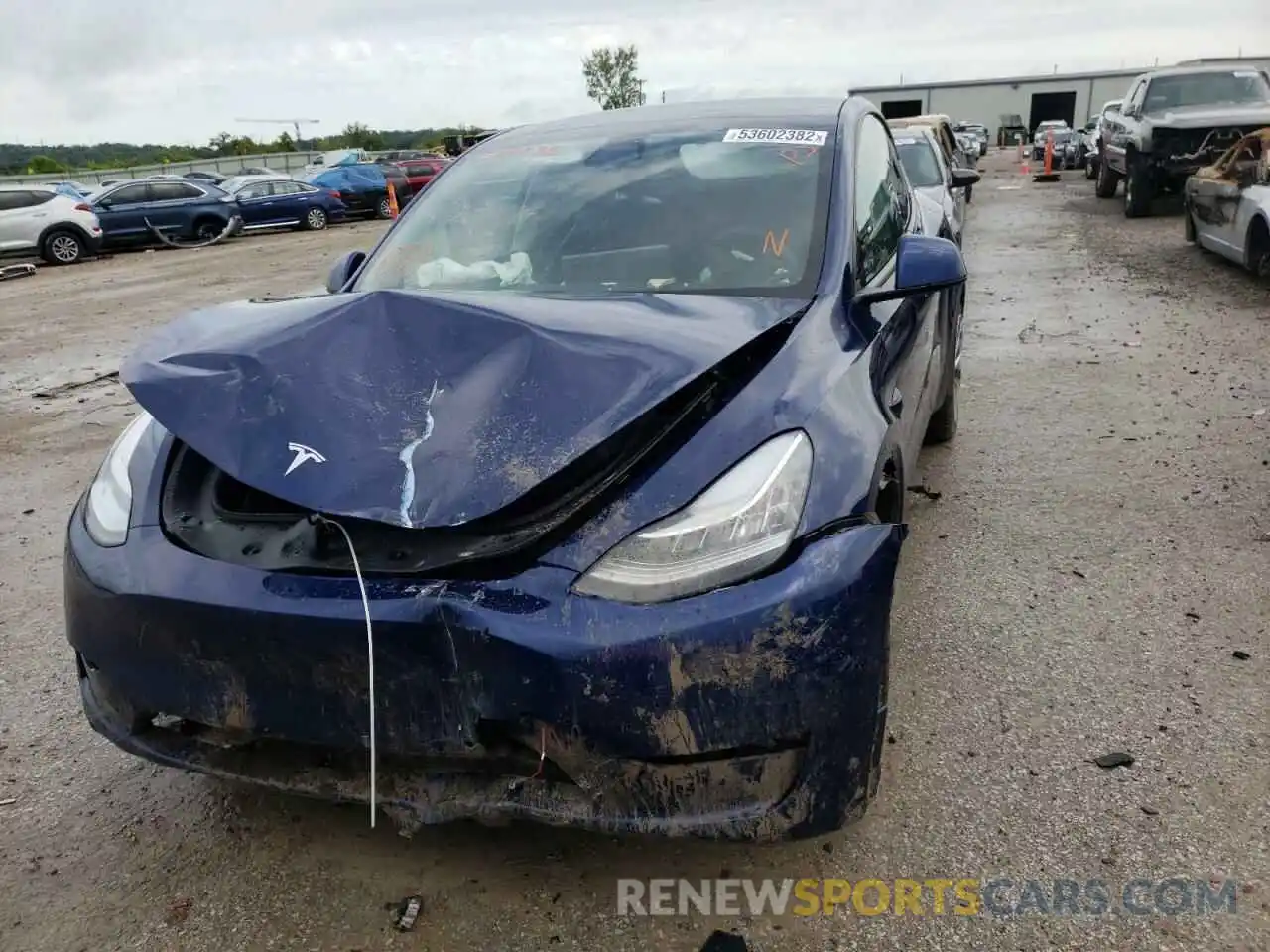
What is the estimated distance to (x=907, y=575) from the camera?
3.64 m

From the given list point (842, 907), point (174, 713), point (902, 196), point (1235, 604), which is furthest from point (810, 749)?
point (902, 196)

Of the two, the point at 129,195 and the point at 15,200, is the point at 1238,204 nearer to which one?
the point at 15,200

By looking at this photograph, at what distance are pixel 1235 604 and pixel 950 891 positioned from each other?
1.80 metres

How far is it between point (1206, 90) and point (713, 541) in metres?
14.9

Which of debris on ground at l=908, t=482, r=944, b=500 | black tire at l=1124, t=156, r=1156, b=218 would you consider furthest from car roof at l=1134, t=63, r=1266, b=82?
debris on ground at l=908, t=482, r=944, b=500

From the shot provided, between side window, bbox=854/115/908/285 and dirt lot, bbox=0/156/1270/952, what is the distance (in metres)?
1.19

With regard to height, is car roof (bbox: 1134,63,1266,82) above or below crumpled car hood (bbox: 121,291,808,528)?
above

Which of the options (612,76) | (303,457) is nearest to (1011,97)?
(612,76)

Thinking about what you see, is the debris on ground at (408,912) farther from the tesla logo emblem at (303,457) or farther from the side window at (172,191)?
the side window at (172,191)

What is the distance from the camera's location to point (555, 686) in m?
1.81

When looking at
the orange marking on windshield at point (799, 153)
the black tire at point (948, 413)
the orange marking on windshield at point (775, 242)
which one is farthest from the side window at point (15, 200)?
the orange marking on windshield at point (775, 242)

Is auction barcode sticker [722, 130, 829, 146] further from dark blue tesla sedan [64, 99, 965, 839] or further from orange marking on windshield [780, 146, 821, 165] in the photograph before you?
dark blue tesla sedan [64, 99, 965, 839]

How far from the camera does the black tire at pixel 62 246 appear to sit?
18.5 meters

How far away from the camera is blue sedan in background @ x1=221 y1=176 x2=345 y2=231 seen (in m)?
22.5
